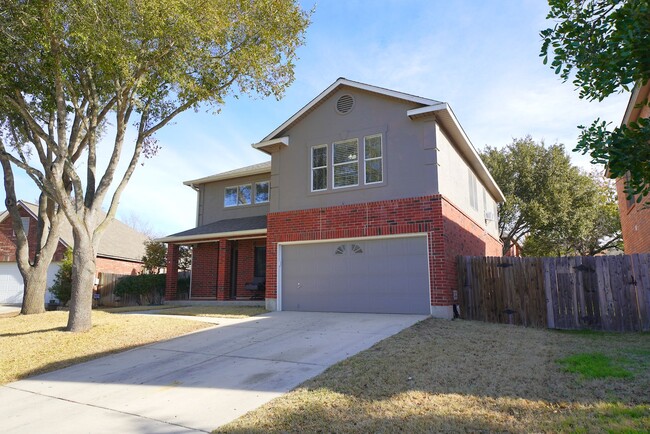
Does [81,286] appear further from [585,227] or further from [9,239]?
[585,227]

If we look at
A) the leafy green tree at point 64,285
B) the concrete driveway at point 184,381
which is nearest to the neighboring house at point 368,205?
the concrete driveway at point 184,381

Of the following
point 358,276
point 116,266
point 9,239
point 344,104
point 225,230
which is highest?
point 344,104

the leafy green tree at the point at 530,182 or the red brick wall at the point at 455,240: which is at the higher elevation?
the leafy green tree at the point at 530,182

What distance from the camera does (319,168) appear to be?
13539 mm

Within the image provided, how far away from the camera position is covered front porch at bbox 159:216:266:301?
16766 millimetres

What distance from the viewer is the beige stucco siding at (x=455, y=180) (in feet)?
39.9

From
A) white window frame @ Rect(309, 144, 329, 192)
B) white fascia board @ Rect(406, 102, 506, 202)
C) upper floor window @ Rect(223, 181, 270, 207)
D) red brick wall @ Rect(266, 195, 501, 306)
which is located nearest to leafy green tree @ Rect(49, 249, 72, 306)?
upper floor window @ Rect(223, 181, 270, 207)

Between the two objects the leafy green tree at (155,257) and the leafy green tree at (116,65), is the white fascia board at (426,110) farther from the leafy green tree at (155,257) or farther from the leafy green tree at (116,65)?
the leafy green tree at (155,257)

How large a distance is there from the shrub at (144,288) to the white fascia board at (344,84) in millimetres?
10056

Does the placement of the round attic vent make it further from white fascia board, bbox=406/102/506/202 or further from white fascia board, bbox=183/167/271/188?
white fascia board, bbox=183/167/271/188

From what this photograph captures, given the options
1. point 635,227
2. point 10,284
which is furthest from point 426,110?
point 10,284

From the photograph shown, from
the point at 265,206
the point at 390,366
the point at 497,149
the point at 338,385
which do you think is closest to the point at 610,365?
the point at 390,366

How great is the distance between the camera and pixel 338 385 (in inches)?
217

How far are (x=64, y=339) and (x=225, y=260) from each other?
7.92 meters
